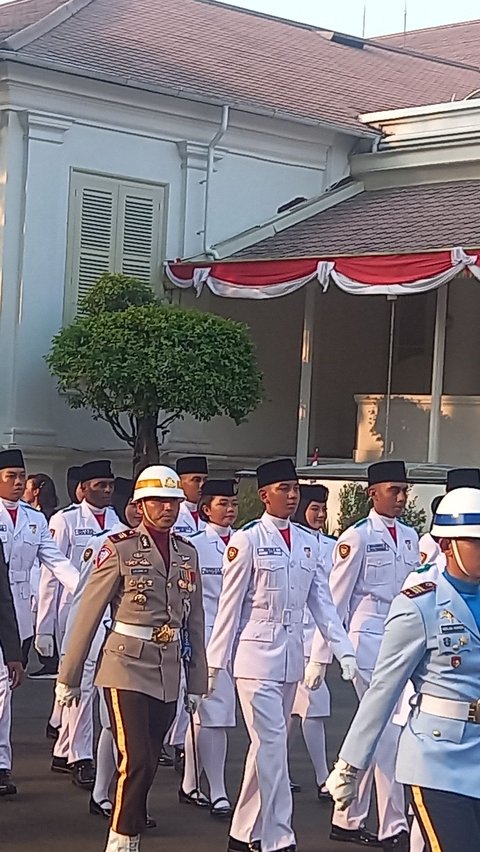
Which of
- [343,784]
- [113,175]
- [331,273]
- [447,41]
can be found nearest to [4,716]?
[343,784]

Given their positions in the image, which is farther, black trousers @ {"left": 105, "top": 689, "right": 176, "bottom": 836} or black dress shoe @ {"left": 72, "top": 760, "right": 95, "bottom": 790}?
black dress shoe @ {"left": 72, "top": 760, "right": 95, "bottom": 790}

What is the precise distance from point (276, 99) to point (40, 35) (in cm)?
355

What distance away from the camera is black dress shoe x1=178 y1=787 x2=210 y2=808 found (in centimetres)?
872

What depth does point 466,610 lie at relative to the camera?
525 centimetres

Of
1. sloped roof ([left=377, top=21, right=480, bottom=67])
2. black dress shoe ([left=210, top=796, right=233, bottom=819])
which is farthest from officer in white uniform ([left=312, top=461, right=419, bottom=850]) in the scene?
sloped roof ([left=377, top=21, right=480, bottom=67])

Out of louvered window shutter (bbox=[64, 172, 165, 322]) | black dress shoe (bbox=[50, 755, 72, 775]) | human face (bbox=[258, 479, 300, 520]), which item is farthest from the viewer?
louvered window shutter (bbox=[64, 172, 165, 322])

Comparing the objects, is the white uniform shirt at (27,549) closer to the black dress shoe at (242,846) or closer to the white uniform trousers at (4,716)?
the white uniform trousers at (4,716)

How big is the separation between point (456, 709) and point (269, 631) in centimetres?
280

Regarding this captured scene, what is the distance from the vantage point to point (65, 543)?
11016 millimetres

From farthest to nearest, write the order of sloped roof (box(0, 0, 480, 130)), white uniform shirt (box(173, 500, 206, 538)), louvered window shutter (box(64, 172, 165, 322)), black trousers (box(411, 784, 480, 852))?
1. sloped roof (box(0, 0, 480, 130))
2. louvered window shutter (box(64, 172, 165, 322))
3. white uniform shirt (box(173, 500, 206, 538))
4. black trousers (box(411, 784, 480, 852))

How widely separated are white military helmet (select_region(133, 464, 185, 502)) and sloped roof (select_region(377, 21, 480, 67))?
23.6 metres

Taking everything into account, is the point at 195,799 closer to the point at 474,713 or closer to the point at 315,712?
the point at 315,712

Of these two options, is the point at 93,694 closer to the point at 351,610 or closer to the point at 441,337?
the point at 351,610

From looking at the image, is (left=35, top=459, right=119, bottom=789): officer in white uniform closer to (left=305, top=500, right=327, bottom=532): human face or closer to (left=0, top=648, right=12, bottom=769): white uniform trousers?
(left=0, top=648, right=12, bottom=769): white uniform trousers
